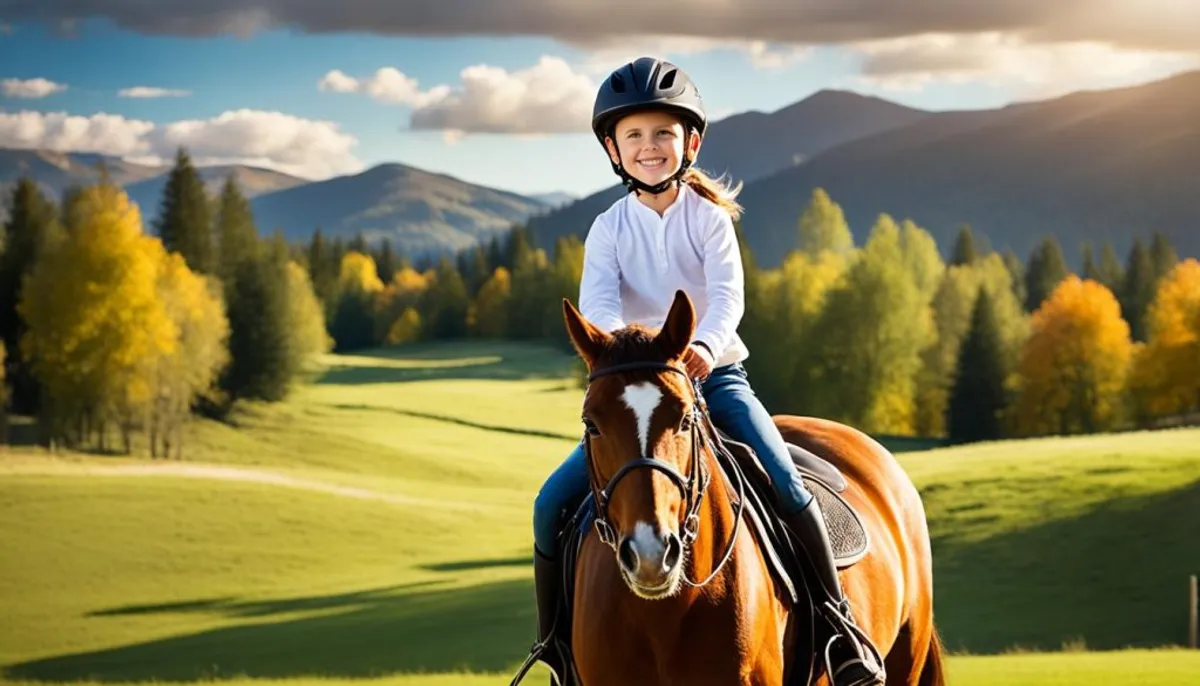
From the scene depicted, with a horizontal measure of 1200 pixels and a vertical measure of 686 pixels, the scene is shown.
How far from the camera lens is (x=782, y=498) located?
6066mm

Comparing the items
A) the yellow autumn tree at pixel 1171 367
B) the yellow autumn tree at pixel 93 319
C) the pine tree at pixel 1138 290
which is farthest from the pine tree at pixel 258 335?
the pine tree at pixel 1138 290

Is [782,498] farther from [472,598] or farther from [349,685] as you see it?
[472,598]

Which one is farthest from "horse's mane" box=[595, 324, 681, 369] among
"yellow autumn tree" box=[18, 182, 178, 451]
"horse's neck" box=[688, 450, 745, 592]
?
"yellow autumn tree" box=[18, 182, 178, 451]

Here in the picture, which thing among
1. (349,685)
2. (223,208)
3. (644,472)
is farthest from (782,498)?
(223,208)

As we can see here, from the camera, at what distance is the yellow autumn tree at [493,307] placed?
13825 centimetres

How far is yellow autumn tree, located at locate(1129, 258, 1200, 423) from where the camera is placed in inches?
2694

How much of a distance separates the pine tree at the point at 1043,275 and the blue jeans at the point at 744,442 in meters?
96.3

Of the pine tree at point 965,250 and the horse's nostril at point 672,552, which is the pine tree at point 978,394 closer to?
the pine tree at point 965,250

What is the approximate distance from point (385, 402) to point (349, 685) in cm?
7137

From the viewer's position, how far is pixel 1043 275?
9919cm

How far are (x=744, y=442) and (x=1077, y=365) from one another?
236 feet

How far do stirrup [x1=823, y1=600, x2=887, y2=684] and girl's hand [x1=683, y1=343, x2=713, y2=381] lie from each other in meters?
1.56

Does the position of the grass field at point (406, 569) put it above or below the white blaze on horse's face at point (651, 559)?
below

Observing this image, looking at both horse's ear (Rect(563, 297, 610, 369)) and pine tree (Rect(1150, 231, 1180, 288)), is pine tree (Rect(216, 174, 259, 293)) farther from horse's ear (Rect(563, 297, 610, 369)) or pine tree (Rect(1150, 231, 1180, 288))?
horse's ear (Rect(563, 297, 610, 369))
